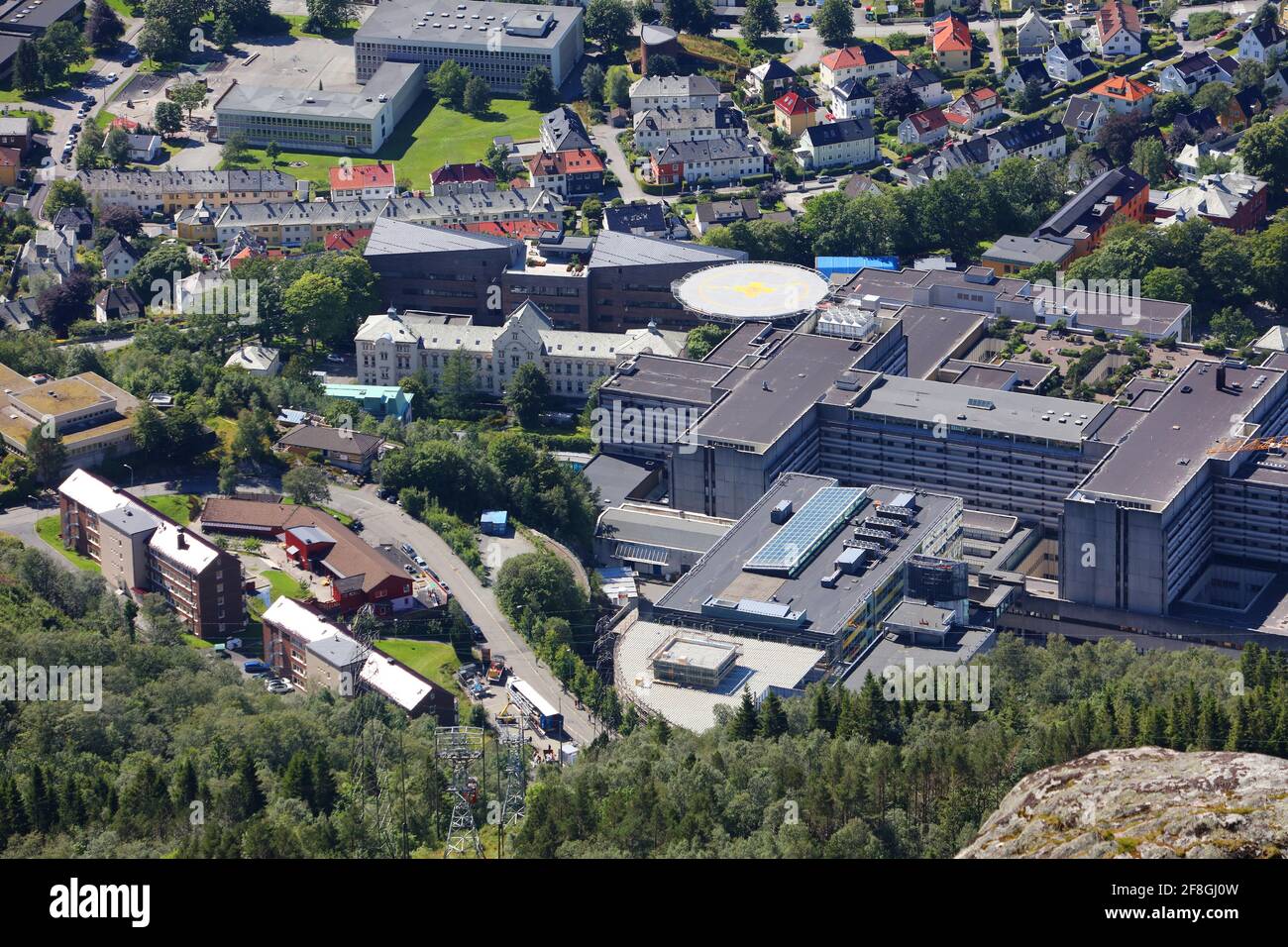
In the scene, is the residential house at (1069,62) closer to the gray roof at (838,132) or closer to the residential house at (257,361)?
the gray roof at (838,132)

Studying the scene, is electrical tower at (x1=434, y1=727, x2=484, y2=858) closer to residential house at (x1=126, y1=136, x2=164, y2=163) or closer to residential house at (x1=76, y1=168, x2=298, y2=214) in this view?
residential house at (x1=76, y1=168, x2=298, y2=214)

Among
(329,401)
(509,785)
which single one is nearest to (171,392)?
(329,401)

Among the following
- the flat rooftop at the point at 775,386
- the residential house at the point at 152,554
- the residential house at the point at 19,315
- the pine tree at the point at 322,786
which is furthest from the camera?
the residential house at the point at 19,315

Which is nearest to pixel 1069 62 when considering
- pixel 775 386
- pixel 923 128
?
pixel 923 128

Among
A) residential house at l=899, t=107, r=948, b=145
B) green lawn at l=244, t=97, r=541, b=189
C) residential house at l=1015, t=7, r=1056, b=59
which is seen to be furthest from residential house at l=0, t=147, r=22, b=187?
residential house at l=1015, t=7, r=1056, b=59

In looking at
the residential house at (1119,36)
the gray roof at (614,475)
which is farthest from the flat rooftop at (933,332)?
the residential house at (1119,36)
